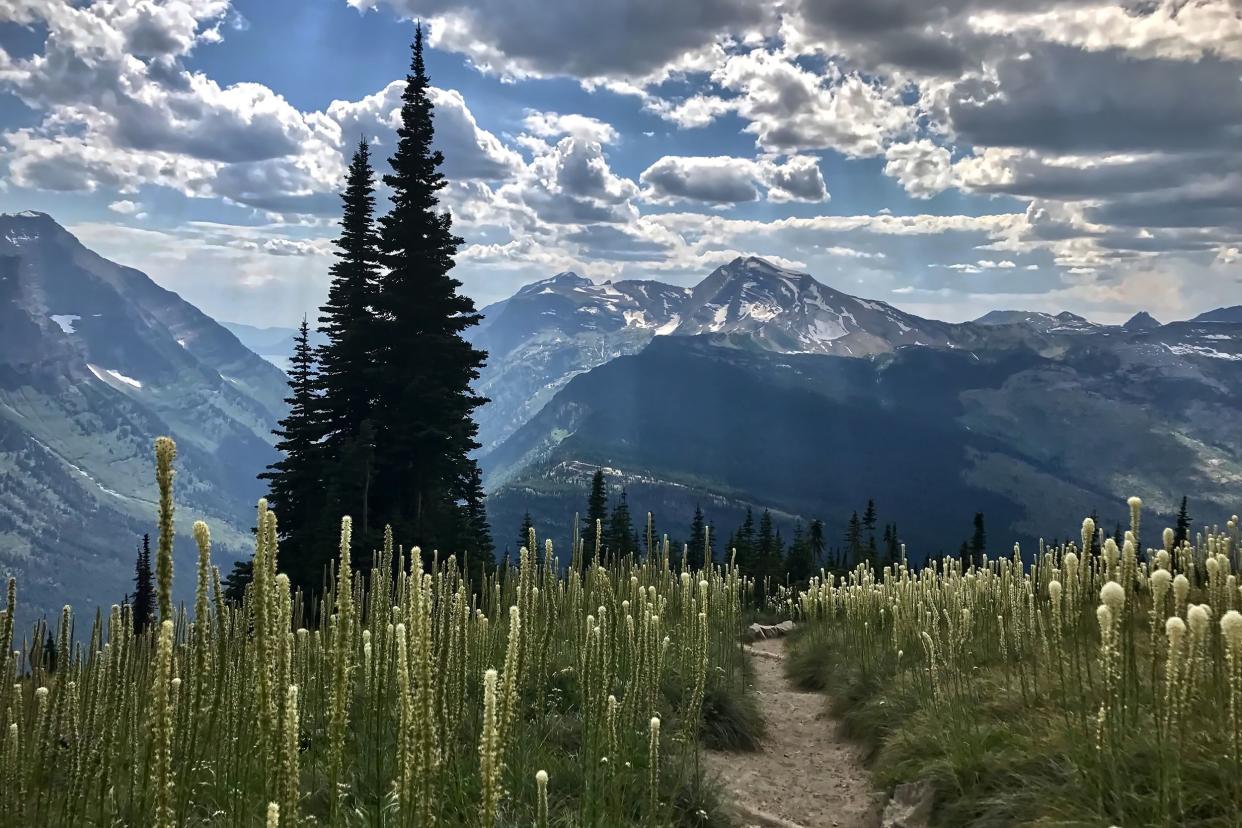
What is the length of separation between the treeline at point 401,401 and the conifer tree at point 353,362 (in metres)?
0.06

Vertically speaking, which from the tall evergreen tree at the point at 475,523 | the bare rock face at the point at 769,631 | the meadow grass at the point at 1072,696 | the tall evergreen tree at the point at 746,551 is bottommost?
the tall evergreen tree at the point at 746,551

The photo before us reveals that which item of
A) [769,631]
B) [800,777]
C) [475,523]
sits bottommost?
[769,631]

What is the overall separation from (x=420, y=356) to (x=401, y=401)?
2032 mm

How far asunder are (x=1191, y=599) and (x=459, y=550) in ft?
73.9

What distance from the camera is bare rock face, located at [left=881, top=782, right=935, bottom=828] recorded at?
7082 millimetres

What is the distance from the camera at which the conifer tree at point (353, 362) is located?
2778cm

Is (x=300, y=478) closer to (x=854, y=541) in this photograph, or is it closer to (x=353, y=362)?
(x=353, y=362)

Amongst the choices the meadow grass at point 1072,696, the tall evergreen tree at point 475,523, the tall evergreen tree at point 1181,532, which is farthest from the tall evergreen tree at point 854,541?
the meadow grass at point 1072,696

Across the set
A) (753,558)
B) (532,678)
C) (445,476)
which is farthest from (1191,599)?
(753,558)

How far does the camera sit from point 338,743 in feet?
9.66

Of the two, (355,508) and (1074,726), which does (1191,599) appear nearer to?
(1074,726)

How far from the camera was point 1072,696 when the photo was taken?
23.7 feet

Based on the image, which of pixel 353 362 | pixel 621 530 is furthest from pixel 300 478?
pixel 621 530

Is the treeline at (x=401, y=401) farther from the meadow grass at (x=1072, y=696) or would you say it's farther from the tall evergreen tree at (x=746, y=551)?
the tall evergreen tree at (x=746, y=551)
